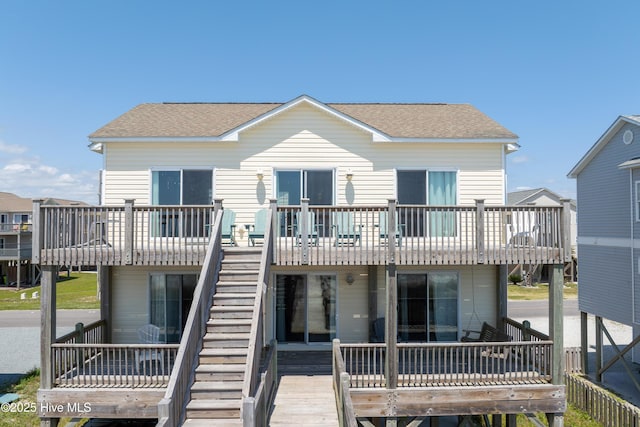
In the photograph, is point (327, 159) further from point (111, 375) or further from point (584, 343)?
point (584, 343)

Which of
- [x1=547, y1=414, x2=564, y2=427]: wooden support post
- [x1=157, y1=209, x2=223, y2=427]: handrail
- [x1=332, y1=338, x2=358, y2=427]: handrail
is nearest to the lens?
[x1=157, y1=209, x2=223, y2=427]: handrail

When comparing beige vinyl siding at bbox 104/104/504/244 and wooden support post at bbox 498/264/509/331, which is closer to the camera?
wooden support post at bbox 498/264/509/331

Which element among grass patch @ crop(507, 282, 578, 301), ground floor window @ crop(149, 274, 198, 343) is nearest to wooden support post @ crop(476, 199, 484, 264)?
ground floor window @ crop(149, 274, 198, 343)

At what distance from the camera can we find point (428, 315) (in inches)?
485

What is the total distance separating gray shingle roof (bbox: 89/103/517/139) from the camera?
12.2 m

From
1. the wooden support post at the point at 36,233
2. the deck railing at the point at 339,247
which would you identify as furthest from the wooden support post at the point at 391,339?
the wooden support post at the point at 36,233

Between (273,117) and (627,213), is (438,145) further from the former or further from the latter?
(627,213)

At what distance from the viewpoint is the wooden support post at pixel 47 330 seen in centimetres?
930

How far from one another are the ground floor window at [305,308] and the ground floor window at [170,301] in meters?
2.57

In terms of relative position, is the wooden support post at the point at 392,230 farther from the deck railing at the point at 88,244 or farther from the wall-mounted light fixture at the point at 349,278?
the deck railing at the point at 88,244

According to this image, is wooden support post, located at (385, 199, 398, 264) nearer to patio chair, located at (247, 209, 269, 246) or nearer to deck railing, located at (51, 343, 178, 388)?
patio chair, located at (247, 209, 269, 246)

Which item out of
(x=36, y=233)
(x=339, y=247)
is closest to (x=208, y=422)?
(x=339, y=247)

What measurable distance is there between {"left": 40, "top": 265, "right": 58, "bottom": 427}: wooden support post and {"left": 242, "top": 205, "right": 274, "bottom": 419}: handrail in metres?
4.96

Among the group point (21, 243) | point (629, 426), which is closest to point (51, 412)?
point (629, 426)
